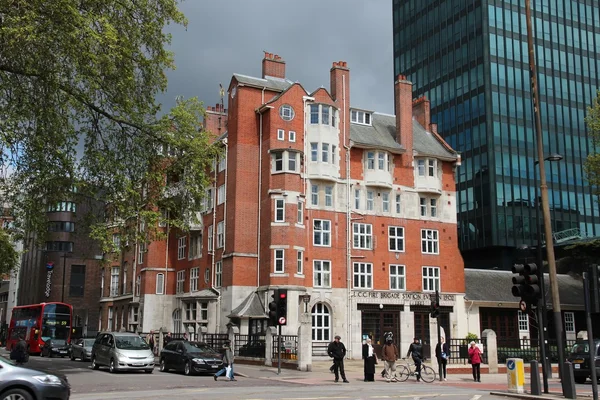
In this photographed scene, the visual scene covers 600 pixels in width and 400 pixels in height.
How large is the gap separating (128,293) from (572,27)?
2348 inches

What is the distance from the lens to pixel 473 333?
47.5 metres

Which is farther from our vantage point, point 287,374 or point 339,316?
point 339,316

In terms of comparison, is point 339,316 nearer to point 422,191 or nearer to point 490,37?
point 422,191

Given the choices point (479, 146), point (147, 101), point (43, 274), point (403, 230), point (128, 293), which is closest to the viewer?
point (147, 101)

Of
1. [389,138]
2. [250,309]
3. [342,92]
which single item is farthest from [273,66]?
[250,309]

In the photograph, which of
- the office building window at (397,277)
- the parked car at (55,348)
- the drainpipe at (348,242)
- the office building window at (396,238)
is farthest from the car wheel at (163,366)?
the office building window at (396,238)

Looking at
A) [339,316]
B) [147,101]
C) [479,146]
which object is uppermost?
[479,146]

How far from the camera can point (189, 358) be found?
91.5 feet

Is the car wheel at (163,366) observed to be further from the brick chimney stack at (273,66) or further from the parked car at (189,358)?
the brick chimney stack at (273,66)

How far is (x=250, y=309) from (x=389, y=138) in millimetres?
17020

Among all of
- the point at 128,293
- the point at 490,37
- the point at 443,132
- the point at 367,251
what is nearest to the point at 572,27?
the point at 490,37

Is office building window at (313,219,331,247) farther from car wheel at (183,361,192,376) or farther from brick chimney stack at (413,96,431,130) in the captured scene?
car wheel at (183,361,192,376)

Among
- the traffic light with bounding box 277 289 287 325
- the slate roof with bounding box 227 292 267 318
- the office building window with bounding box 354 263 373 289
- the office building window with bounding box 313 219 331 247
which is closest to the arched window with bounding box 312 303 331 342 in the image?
the office building window with bounding box 354 263 373 289

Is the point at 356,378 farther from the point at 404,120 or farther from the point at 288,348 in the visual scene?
the point at 404,120
